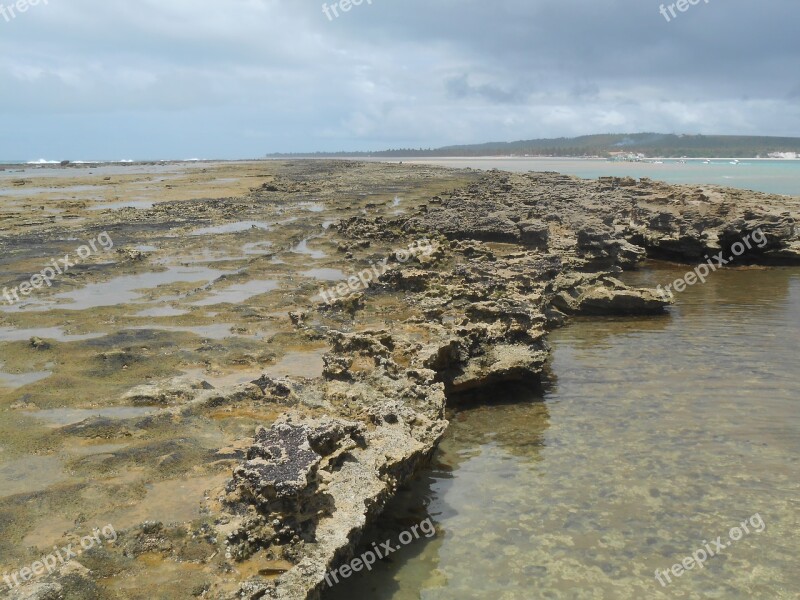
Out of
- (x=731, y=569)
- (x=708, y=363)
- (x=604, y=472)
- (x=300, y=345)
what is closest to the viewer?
(x=731, y=569)

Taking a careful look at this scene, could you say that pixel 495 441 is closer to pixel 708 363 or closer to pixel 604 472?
pixel 604 472

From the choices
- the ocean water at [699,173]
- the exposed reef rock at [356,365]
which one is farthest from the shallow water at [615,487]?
the ocean water at [699,173]

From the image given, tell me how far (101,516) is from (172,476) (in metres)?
0.81

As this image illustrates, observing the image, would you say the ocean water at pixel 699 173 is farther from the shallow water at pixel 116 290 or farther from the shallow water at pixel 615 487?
the shallow water at pixel 116 290

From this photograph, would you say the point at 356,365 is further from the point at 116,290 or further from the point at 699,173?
the point at 699,173

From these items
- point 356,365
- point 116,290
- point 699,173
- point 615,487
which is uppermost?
point 699,173

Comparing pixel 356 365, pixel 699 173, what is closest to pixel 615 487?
pixel 356 365

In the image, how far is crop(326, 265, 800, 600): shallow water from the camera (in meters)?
6.00

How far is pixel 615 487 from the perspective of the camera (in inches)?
298

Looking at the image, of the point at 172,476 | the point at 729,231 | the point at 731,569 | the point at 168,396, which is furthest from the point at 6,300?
the point at 729,231

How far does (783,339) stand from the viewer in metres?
13.5

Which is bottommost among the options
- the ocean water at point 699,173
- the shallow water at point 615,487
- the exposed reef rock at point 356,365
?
the shallow water at point 615,487

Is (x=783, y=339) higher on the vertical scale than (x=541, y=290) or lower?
lower

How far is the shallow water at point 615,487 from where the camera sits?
6000 mm
